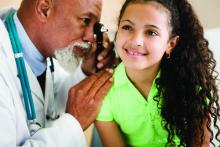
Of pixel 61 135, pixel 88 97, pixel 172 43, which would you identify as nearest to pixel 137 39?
pixel 172 43

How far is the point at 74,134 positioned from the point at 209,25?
1085 millimetres

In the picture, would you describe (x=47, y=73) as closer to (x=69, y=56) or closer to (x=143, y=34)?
(x=69, y=56)

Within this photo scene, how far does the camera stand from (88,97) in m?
1.08

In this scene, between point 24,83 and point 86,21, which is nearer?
point 24,83

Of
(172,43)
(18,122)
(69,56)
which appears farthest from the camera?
(69,56)

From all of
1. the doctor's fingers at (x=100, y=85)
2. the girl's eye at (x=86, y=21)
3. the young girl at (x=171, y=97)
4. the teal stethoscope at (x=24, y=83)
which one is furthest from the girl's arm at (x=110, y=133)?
the girl's eye at (x=86, y=21)

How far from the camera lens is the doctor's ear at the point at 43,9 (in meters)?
1.13

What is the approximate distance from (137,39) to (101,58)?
242 millimetres

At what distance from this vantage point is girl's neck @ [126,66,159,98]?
1.11 meters

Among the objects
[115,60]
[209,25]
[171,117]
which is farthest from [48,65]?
[209,25]

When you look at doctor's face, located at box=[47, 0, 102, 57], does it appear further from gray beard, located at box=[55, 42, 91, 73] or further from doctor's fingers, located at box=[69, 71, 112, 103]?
doctor's fingers, located at box=[69, 71, 112, 103]

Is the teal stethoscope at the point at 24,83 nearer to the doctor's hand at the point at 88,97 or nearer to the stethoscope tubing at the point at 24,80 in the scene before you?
the stethoscope tubing at the point at 24,80

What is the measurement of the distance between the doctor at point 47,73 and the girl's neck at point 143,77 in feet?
0.28

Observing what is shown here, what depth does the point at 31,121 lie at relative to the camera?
100cm
